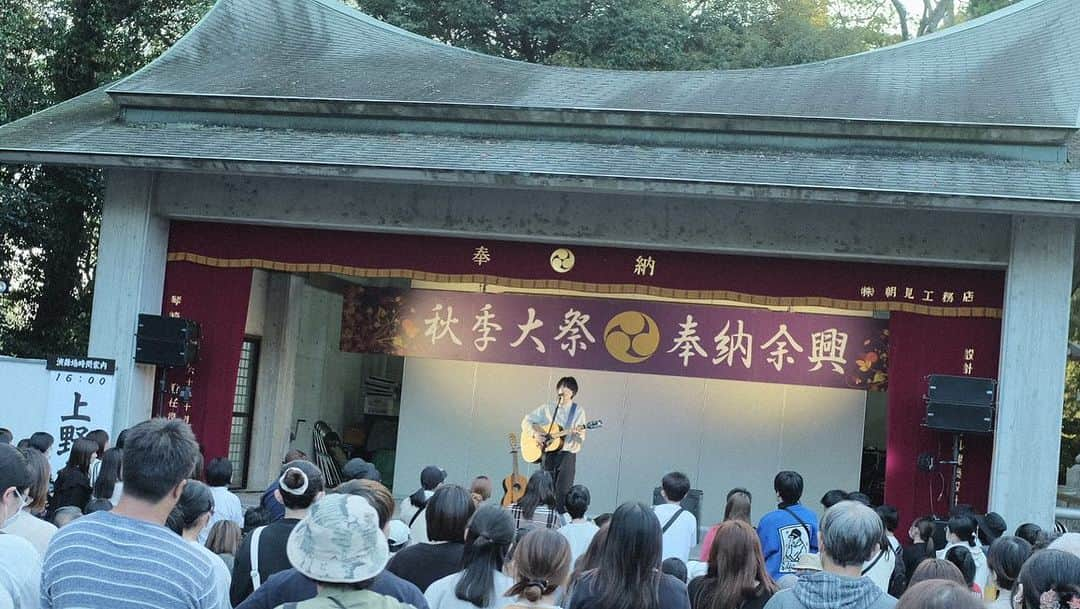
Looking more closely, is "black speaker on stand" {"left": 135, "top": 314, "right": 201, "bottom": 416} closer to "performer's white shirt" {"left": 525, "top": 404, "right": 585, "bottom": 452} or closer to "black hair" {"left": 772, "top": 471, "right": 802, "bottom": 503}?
"performer's white shirt" {"left": 525, "top": 404, "right": 585, "bottom": 452}

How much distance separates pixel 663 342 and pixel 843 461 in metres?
2.84

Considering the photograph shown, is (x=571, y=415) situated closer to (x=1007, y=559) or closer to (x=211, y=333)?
(x=211, y=333)

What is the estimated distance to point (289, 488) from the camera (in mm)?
3945

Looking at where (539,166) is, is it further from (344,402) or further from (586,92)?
(344,402)

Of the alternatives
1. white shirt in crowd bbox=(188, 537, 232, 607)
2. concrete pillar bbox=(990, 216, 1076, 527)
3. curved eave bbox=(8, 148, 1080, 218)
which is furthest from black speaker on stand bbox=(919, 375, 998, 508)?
white shirt in crowd bbox=(188, 537, 232, 607)

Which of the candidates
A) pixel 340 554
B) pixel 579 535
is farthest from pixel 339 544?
pixel 579 535

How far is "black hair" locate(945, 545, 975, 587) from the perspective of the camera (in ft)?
19.3

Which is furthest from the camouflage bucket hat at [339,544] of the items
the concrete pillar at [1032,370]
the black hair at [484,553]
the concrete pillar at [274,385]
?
the concrete pillar at [274,385]

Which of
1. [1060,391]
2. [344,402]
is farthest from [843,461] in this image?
[344,402]

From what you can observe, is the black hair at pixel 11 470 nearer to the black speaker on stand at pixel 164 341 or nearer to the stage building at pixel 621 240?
the stage building at pixel 621 240

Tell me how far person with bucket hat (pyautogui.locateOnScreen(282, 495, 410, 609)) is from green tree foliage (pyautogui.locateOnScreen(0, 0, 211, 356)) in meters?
14.1

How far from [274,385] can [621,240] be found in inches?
214

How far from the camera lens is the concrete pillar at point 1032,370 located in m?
10.4

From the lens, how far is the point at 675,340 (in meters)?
12.7
